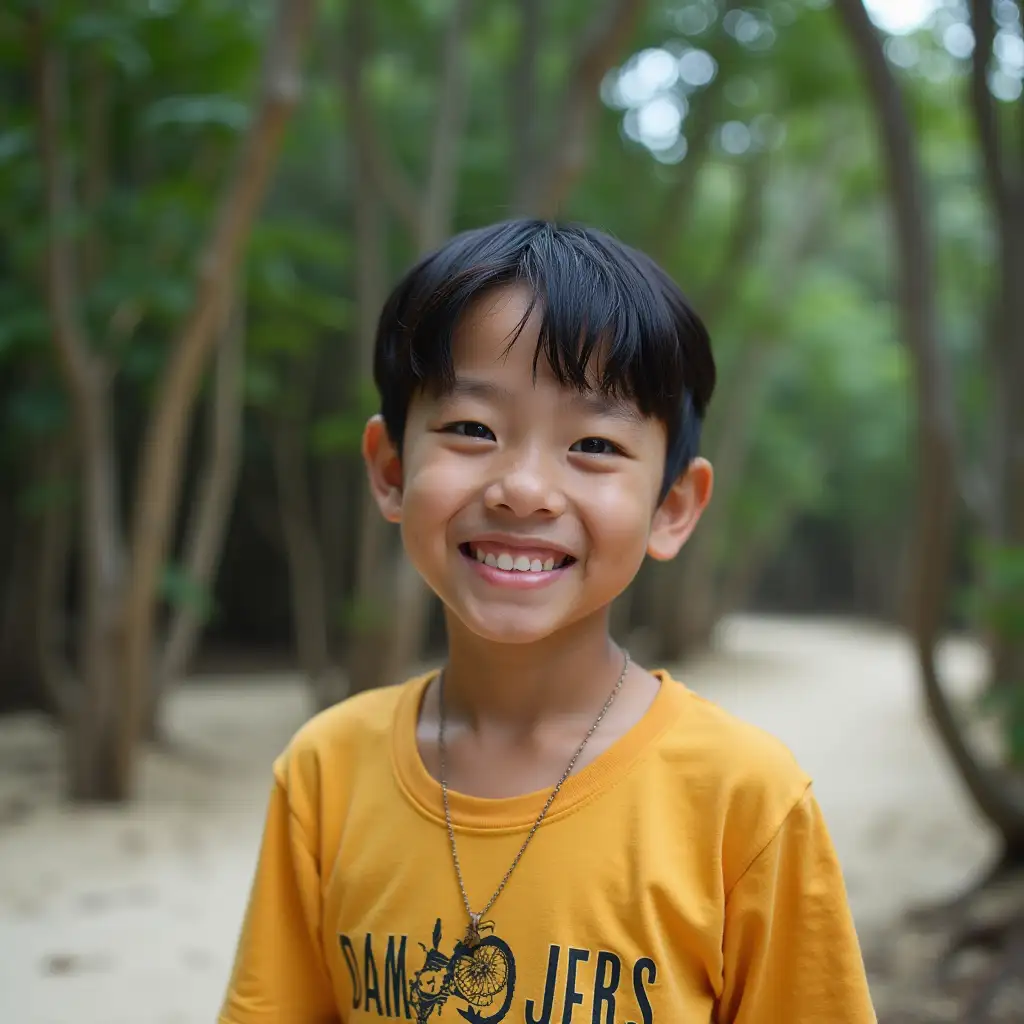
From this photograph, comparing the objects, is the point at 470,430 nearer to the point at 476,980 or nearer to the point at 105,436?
the point at 476,980

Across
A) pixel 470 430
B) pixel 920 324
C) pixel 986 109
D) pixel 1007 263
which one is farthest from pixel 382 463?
pixel 1007 263

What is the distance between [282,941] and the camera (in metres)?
1.15

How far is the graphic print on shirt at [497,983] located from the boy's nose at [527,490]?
14.8 inches

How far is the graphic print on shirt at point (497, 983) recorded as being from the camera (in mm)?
992

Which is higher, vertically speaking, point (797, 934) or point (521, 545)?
point (521, 545)

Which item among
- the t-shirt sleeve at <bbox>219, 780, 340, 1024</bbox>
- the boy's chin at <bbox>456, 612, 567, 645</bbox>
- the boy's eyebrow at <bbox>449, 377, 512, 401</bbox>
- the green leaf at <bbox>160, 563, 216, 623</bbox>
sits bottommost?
the green leaf at <bbox>160, 563, 216, 623</bbox>

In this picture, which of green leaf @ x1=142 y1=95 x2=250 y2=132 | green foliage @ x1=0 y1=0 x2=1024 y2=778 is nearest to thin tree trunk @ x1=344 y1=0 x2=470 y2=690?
green foliage @ x1=0 y1=0 x2=1024 y2=778

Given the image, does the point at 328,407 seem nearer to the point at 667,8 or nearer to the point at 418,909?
the point at 667,8

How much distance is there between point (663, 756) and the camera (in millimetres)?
1062

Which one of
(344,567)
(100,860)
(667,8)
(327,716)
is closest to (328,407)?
(344,567)

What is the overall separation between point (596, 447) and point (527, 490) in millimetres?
103

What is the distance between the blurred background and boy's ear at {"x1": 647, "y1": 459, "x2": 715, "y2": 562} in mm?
2239

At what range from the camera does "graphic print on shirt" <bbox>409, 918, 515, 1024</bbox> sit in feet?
3.32

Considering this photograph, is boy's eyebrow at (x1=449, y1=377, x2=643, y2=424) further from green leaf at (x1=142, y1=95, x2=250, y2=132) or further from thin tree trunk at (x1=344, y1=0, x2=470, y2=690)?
thin tree trunk at (x1=344, y1=0, x2=470, y2=690)
